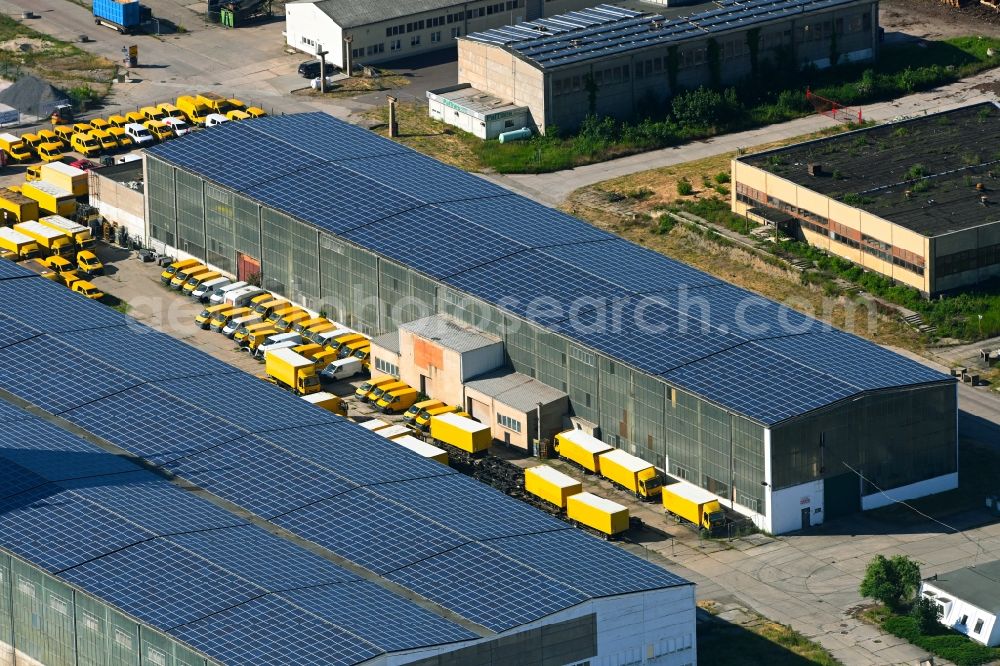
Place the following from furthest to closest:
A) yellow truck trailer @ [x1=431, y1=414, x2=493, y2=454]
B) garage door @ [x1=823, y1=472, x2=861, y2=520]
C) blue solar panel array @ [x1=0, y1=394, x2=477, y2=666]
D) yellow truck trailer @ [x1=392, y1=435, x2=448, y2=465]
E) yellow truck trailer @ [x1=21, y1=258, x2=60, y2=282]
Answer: yellow truck trailer @ [x1=21, y1=258, x2=60, y2=282] → yellow truck trailer @ [x1=431, y1=414, x2=493, y2=454] → yellow truck trailer @ [x1=392, y1=435, x2=448, y2=465] → garage door @ [x1=823, y1=472, x2=861, y2=520] → blue solar panel array @ [x1=0, y1=394, x2=477, y2=666]

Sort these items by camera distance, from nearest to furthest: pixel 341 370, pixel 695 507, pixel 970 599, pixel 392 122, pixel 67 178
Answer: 1. pixel 970 599
2. pixel 695 507
3. pixel 341 370
4. pixel 67 178
5. pixel 392 122

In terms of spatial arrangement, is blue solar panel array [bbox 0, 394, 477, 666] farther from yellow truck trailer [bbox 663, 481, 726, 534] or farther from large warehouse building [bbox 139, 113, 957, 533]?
large warehouse building [bbox 139, 113, 957, 533]

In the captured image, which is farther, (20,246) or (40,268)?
(20,246)

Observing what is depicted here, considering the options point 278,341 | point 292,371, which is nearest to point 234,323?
point 278,341

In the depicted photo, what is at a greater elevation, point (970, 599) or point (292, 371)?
point (292, 371)

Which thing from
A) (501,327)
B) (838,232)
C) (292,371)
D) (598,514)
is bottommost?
(598,514)

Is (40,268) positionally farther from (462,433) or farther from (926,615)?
(926,615)

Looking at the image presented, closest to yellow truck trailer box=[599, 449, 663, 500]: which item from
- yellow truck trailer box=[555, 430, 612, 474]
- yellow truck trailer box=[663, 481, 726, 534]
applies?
yellow truck trailer box=[555, 430, 612, 474]
